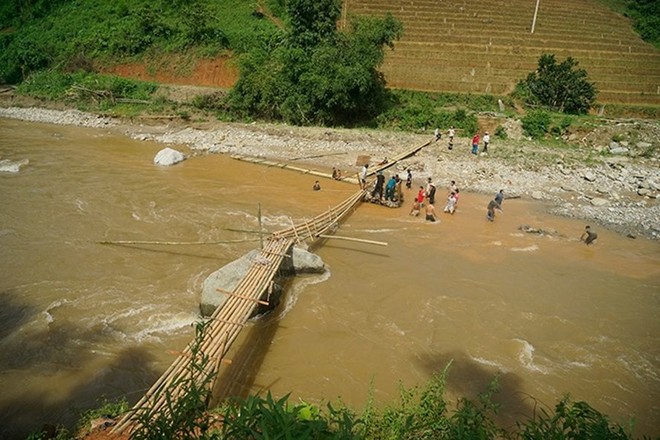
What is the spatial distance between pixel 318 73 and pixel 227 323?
681 inches

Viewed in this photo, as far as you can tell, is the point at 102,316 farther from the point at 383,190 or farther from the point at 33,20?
the point at 33,20

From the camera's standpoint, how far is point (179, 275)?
996 centimetres

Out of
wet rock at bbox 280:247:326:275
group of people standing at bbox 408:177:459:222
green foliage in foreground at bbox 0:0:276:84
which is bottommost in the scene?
wet rock at bbox 280:247:326:275

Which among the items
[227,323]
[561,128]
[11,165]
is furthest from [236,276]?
[561,128]

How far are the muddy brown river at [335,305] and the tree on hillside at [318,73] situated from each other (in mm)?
8045

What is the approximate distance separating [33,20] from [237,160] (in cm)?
3159

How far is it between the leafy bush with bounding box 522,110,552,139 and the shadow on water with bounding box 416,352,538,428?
17125 millimetres

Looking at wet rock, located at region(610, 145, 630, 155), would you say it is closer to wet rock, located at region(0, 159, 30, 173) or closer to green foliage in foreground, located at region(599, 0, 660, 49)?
green foliage in foreground, located at region(599, 0, 660, 49)

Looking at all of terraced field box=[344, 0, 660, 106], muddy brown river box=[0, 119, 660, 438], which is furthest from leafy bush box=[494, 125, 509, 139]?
muddy brown river box=[0, 119, 660, 438]

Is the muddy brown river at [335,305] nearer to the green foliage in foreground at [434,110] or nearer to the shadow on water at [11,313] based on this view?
the shadow on water at [11,313]

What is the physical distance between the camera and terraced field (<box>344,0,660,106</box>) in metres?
28.2

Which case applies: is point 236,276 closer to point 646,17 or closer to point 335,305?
point 335,305

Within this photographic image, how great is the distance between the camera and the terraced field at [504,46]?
92.7ft

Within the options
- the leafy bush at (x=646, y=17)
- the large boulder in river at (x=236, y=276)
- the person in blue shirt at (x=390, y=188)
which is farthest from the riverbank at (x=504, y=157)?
the leafy bush at (x=646, y=17)
